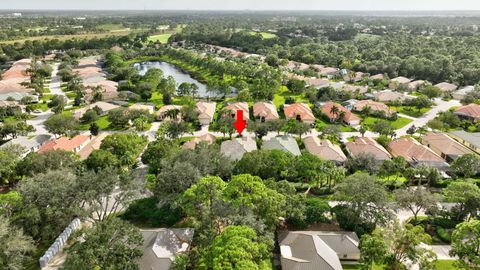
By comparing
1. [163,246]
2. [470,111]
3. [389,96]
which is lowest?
[163,246]

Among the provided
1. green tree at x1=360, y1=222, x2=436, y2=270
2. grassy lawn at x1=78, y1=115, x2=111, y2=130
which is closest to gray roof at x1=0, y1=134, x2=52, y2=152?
grassy lawn at x1=78, y1=115, x2=111, y2=130

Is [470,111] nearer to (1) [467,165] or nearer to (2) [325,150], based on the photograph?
(1) [467,165]

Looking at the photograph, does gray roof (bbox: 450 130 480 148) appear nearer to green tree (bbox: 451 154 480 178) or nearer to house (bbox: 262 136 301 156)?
green tree (bbox: 451 154 480 178)

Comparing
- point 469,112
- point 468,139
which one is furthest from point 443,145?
point 469,112

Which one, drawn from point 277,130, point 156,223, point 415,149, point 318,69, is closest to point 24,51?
point 318,69

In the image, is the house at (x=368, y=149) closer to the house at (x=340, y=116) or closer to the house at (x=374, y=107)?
the house at (x=340, y=116)

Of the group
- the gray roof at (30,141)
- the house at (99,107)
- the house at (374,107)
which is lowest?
the gray roof at (30,141)

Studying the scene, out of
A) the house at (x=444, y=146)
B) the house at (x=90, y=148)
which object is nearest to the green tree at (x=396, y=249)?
the house at (x=444, y=146)
